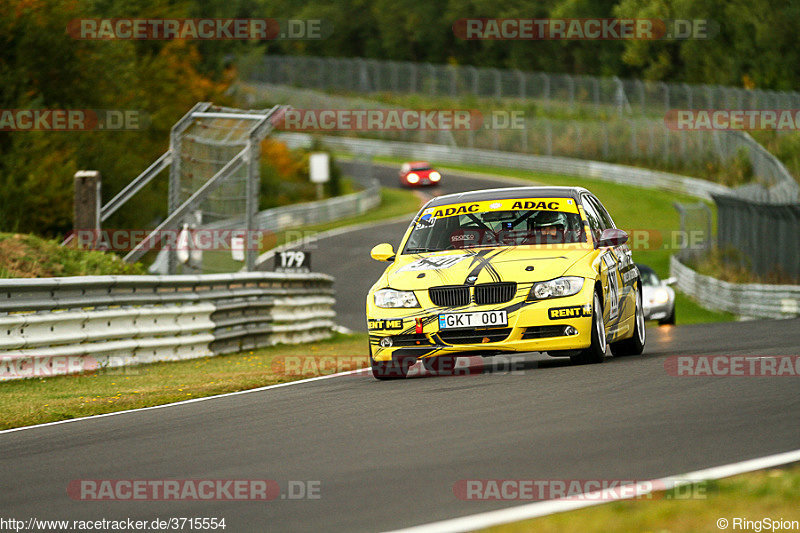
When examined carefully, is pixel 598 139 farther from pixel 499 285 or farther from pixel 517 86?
pixel 499 285

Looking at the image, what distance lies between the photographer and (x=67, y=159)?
3191cm

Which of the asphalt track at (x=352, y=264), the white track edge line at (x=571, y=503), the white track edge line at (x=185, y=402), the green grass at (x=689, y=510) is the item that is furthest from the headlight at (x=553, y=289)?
the asphalt track at (x=352, y=264)

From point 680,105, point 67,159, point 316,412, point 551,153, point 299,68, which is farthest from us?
point 299,68

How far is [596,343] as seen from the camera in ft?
36.4

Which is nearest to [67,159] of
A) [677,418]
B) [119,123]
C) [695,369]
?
[119,123]

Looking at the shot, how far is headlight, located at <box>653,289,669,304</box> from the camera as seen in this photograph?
22953 millimetres

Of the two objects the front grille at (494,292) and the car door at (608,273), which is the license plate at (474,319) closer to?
the front grille at (494,292)

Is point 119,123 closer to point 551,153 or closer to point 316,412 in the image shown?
point 316,412

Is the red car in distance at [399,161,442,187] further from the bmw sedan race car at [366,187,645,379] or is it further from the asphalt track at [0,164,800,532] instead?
the asphalt track at [0,164,800,532]

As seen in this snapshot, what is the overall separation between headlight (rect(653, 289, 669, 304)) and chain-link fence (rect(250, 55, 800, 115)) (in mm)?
27675

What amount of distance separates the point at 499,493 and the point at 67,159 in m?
27.7
